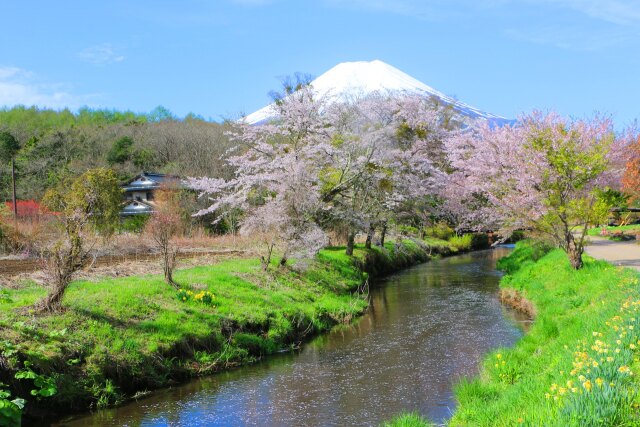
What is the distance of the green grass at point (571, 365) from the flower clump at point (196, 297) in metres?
7.05

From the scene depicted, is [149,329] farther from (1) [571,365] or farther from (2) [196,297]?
(1) [571,365]

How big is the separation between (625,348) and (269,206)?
15.8 meters

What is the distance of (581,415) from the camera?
4.85 meters

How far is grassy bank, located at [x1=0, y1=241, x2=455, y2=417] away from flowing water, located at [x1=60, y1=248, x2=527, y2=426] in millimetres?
510

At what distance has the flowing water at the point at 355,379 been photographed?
937 centimetres

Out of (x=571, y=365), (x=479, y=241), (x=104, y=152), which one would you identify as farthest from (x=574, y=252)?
(x=104, y=152)

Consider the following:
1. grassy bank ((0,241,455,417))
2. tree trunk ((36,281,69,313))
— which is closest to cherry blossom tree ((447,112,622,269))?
grassy bank ((0,241,455,417))

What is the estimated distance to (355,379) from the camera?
1119 centimetres

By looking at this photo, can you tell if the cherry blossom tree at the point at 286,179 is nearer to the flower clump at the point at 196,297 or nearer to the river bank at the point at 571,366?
the flower clump at the point at 196,297

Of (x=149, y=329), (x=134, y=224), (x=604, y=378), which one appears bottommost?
(x=149, y=329)

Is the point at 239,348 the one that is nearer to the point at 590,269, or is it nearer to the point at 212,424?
the point at 212,424

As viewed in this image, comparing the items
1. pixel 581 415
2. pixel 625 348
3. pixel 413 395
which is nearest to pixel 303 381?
pixel 413 395

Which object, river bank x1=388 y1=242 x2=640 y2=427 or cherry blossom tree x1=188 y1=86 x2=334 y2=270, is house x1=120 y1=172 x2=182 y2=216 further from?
river bank x1=388 y1=242 x2=640 y2=427

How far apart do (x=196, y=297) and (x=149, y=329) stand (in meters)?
2.34
